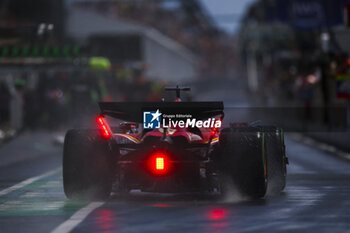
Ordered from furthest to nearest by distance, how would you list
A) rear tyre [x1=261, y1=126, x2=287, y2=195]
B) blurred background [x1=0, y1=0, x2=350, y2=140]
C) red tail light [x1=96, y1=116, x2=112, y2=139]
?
blurred background [x1=0, y1=0, x2=350, y2=140]
rear tyre [x1=261, y1=126, x2=287, y2=195]
red tail light [x1=96, y1=116, x2=112, y2=139]

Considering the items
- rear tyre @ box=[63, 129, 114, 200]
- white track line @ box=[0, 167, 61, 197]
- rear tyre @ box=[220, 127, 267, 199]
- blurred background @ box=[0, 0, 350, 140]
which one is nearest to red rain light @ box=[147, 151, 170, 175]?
rear tyre @ box=[63, 129, 114, 200]

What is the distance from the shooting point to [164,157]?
13.9 m

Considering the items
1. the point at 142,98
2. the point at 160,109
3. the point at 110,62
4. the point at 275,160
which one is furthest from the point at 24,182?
the point at 142,98

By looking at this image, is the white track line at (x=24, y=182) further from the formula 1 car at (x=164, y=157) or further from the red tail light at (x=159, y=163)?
the red tail light at (x=159, y=163)

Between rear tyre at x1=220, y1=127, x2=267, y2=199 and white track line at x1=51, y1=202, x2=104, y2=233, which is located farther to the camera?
rear tyre at x1=220, y1=127, x2=267, y2=199

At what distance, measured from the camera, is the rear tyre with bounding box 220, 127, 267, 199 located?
1387 centimetres

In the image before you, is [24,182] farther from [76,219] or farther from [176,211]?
[76,219]

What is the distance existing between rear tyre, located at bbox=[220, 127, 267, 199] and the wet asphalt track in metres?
0.20

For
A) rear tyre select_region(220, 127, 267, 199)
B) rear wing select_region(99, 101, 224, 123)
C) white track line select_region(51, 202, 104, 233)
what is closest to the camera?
white track line select_region(51, 202, 104, 233)

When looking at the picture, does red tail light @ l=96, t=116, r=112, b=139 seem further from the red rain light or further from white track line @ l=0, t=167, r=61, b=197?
white track line @ l=0, t=167, r=61, b=197

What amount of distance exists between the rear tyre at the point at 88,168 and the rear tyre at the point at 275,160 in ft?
8.60

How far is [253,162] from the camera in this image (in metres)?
13.9

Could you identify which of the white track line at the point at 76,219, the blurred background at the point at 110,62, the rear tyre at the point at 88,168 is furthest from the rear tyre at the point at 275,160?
the blurred background at the point at 110,62

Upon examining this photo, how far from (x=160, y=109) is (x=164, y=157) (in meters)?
0.94
